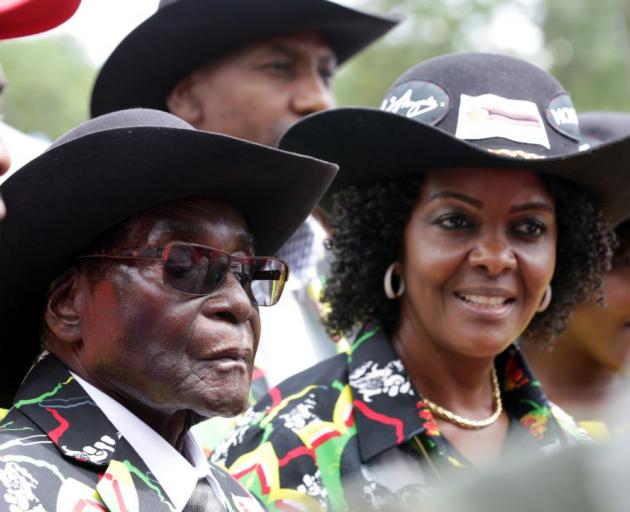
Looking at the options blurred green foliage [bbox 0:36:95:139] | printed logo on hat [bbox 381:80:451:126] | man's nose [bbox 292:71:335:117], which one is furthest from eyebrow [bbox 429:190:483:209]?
blurred green foliage [bbox 0:36:95:139]

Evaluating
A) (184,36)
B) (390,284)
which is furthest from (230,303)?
(184,36)

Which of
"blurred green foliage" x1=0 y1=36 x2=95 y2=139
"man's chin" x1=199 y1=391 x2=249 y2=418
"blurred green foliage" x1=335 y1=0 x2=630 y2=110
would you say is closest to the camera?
"man's chin" x1=199 y1=391 x2=249 y2=418

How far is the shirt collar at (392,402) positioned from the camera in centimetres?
352

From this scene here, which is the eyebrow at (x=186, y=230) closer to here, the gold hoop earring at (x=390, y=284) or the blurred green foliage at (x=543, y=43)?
the gold hoop earring at (x=390, y=284)

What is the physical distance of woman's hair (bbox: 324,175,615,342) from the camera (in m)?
3.94

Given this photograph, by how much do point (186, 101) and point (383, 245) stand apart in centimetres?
163

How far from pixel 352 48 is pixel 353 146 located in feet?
6.06

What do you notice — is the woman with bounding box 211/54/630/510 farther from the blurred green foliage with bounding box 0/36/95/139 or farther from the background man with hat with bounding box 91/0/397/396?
the blurred green foliage with bounding box 0/36/95/139

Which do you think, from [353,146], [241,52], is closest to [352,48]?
[241,52]

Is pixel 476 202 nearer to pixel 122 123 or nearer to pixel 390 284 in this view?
pixel 390 284

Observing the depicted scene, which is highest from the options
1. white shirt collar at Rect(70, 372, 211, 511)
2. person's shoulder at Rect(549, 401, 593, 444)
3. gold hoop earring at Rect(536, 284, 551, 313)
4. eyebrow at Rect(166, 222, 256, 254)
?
eyebrow at Rect(166, 222, 256, 254)

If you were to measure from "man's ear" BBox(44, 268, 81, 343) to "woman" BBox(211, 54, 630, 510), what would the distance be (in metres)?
0.89

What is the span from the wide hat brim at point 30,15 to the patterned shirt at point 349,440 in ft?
4.83

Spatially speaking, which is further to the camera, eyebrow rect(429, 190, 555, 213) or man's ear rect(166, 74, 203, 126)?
man's ear rect(166, 74, 203, 126)
